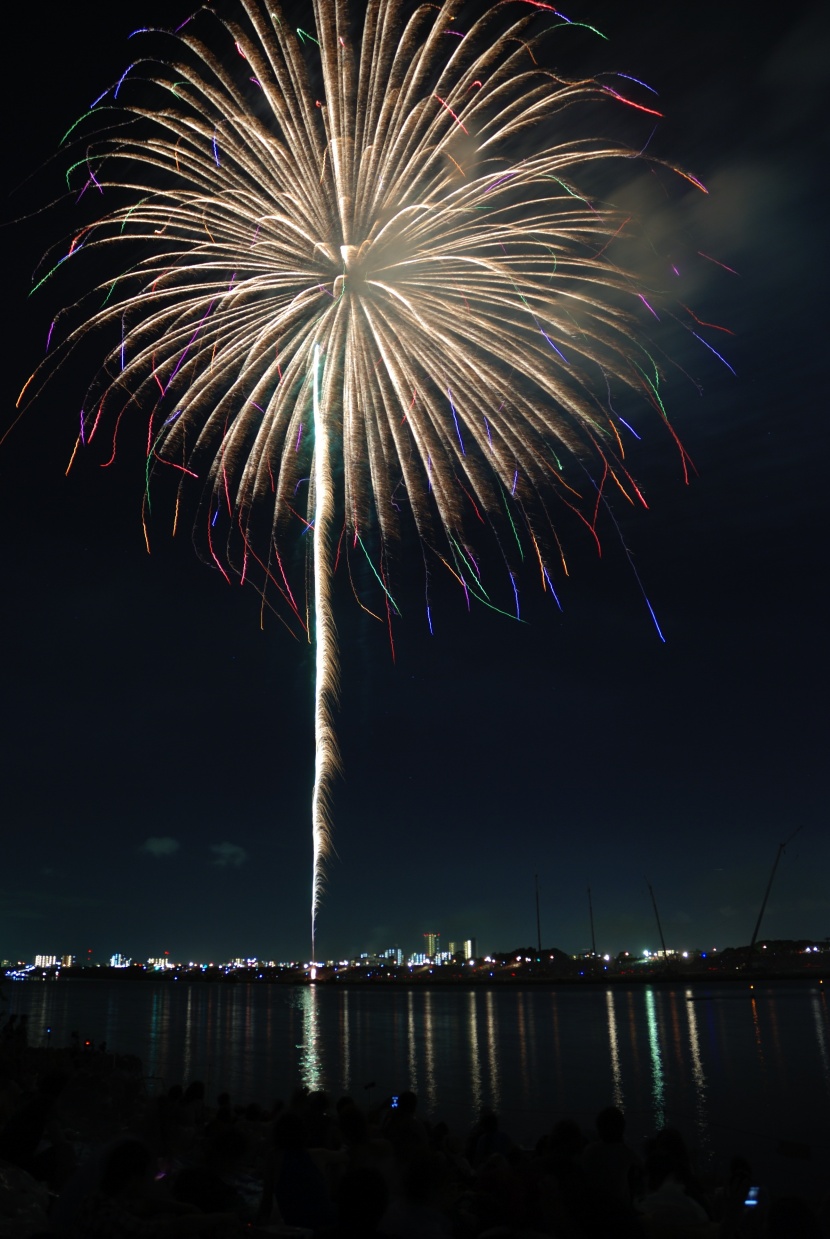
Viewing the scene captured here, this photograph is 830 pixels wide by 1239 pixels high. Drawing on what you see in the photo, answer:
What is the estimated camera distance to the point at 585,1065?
153 feet

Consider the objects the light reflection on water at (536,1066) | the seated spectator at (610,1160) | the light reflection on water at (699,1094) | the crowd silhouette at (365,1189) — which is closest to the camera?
the crowd silhouette at (365,1189)

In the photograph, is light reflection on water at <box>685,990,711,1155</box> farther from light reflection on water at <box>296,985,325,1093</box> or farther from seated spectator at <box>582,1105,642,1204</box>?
seated spectator at <box>582,1105,642,1204</box>

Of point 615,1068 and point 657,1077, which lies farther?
point 615,1068

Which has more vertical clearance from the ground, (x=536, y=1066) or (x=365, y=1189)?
(x=365, y=1189)

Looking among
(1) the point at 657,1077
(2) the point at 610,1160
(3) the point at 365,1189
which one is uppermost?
(3) the point at 365,1189

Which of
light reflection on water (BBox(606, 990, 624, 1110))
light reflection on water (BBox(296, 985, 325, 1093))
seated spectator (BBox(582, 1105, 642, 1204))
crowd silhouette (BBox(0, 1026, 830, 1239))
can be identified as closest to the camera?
crowd silhouette (BBox(0, 1026, 830, 1239))

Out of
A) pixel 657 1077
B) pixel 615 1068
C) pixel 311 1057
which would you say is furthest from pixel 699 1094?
pixel 311 1057

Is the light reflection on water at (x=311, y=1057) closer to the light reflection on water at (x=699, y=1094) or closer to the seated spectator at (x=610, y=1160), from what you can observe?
the light reflection on water at (x=699, y=1094)

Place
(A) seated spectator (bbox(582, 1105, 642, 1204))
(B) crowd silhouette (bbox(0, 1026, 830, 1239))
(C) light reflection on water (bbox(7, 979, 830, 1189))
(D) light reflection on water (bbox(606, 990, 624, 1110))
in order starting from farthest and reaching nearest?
(D) light reflection on water (bbox(606, 990, 624, 1110)), (C) light reflection on water (bbox(7, 979, 830, 1189)), (A) seated spectator (bbox(582, 1105, 642, 1204)), (B) crowd silhouette (bbox(0, 1026, 830, 1239))

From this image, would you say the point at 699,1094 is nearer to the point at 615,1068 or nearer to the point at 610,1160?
the point at 615,1068

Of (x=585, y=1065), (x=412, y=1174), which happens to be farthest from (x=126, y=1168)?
(x=585, y=1065)

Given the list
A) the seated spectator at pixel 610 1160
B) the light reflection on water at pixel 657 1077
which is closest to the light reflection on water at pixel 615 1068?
the light reflection on water at pixel 657 1077

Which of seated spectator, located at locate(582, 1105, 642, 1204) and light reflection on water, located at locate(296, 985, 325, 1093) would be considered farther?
light reflection on water, located at locate(296, 985, 325, 1093)

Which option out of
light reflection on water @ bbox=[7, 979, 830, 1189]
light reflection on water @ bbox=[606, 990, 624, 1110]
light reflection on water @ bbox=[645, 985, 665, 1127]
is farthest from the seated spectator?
light reflection on water @ bbox=[606, 990, 624, 1110]
